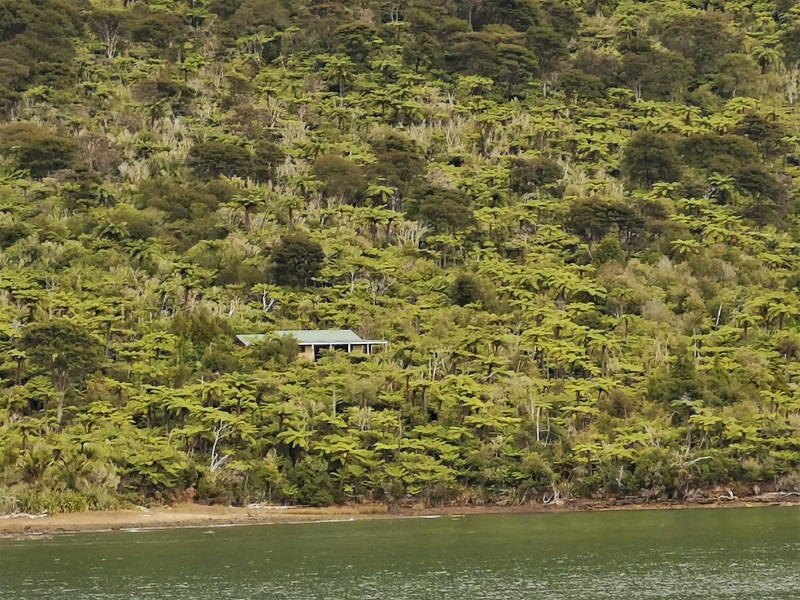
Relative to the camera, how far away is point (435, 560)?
42219 millimetres

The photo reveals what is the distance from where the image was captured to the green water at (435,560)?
3659cm

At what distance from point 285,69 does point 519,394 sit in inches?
2238

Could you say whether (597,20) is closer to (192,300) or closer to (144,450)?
(192,300)

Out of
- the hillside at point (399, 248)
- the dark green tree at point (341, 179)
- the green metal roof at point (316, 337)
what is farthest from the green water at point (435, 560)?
the dark green tree at point (341, 179)

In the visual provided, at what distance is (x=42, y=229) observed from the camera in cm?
7906

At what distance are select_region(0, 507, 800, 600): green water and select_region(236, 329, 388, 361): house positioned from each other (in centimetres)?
1617

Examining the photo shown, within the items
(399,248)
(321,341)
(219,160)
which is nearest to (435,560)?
(321,341)

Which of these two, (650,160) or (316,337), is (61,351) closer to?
(316,337)

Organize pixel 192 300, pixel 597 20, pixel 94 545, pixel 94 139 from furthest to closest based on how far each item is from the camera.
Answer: pixel 597 20
pixel 94 139
pixel 192 300
pixel 94 545

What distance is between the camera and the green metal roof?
6869 cm

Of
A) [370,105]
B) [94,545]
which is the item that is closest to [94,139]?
[370,105]

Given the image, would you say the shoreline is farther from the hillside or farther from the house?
the house

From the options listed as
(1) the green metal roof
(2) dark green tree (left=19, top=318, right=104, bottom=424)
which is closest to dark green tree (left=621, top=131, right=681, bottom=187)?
(1) the green metal roof

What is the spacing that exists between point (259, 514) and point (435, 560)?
1556 cm
